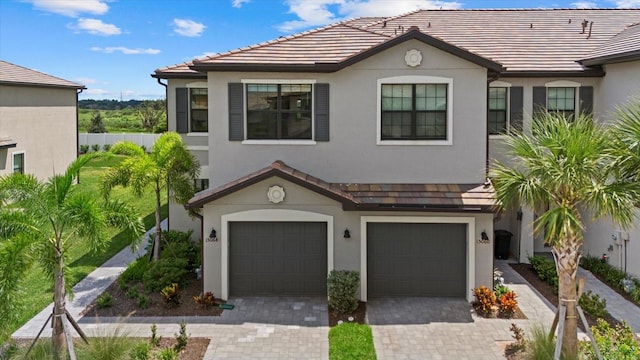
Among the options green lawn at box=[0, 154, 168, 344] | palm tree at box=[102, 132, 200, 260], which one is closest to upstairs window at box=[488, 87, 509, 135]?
palm tree at box=[102, 132, 200, 260]

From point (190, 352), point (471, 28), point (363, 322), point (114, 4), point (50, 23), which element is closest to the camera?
point (190, 352)

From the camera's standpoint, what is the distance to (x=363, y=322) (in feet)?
38.2

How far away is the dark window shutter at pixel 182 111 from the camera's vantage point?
1725 centimetres

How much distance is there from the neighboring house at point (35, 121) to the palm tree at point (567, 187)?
2273cm

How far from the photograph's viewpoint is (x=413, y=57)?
43.3 feet

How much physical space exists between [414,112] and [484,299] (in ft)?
16.7

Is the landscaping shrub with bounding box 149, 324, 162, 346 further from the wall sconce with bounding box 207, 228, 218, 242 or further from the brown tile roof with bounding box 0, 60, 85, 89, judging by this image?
the brown tile roof with bounding box 0, 60, 85, 89

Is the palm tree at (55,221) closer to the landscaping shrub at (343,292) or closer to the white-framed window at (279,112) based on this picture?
the landscaping shrub at (343,292)

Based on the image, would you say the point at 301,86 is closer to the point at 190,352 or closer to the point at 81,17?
the point at 190,352

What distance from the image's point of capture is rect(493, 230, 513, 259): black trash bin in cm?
1652

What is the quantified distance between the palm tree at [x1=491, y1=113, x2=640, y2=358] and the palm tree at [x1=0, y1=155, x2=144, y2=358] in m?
7.12

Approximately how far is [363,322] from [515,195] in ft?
A: 15.7

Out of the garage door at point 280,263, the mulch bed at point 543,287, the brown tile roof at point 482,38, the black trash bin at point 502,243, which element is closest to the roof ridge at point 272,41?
the brown tile roof at point 482,38

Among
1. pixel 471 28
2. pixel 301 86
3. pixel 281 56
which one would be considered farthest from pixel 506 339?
pixel 471 28
